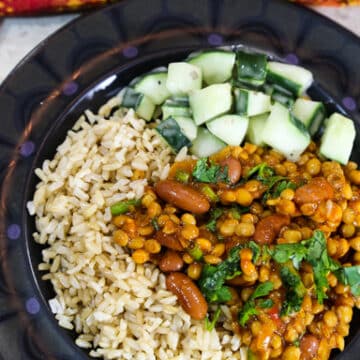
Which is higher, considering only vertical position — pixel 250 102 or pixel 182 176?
pixel 250 102

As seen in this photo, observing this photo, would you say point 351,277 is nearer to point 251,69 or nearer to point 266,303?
point 266,303

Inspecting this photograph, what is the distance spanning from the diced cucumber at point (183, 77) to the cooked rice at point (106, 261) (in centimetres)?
28

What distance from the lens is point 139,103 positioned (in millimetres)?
3268

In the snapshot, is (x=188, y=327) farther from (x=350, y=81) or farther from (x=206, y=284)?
(x=350, y=81)

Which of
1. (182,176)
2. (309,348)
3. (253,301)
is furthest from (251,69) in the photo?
(309,348)

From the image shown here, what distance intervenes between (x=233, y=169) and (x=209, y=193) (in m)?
0.17

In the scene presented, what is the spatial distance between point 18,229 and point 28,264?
19cm

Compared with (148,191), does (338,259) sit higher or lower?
lower

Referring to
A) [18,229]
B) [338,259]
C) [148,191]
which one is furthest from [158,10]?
[338,259]

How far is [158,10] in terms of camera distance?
3.40 m

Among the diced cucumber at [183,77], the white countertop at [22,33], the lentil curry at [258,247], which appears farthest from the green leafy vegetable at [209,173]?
the white countertop at [22,33]

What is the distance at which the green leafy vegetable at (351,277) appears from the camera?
2881 millimetres

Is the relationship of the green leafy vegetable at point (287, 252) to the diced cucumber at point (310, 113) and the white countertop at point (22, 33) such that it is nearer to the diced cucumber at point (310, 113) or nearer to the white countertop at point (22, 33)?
the diced cucumber at point (310, 113)

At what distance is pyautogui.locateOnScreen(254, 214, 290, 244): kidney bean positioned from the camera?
283 cm
